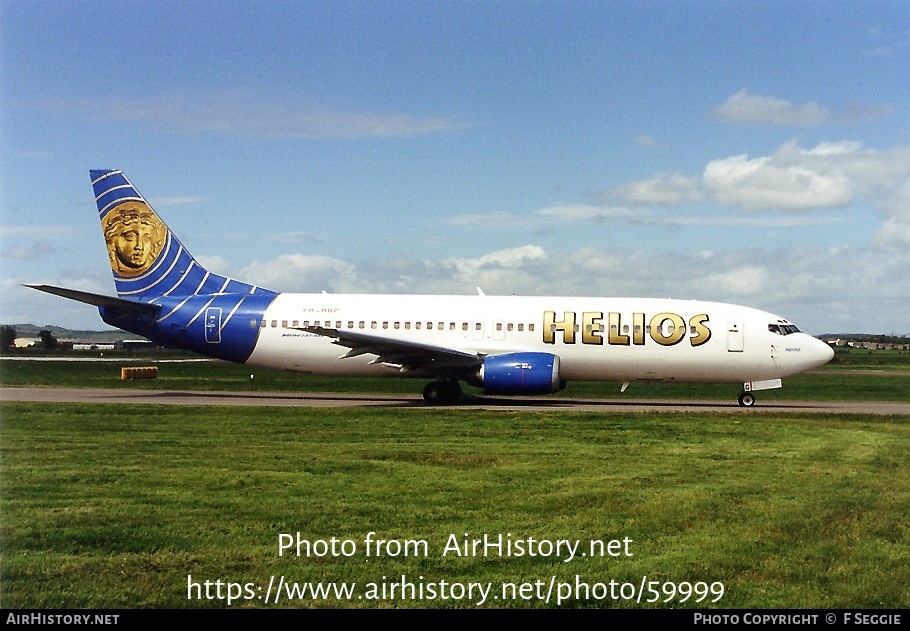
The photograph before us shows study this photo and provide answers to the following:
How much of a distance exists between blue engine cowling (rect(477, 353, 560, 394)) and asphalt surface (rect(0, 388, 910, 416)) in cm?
60

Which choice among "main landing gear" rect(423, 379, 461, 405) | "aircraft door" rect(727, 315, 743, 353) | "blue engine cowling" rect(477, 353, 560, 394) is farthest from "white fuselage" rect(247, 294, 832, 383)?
"blue engine cowling" rect(477, 353, 560, 394)

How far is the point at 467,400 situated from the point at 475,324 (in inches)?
112

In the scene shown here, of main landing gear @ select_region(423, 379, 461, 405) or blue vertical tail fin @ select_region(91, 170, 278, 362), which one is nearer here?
main landing gear @ select_region(423, 379, 461, 405)

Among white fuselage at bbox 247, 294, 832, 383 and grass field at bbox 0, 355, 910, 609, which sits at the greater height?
white fuselage at bbox 247, 294, 832, 383

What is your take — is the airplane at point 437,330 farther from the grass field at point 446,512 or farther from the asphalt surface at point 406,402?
the grass field at point 446,512

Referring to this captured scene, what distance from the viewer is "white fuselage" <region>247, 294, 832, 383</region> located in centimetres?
2831

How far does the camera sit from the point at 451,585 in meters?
7.58

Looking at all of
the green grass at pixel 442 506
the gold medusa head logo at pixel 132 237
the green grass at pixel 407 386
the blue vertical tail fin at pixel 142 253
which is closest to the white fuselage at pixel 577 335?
the blue vertical tail fin at pixel 142 253

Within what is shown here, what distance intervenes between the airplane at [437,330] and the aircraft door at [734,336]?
4cm

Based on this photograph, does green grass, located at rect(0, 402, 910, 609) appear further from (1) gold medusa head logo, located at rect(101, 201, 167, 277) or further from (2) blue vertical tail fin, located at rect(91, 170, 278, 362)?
(1) gold medusa head logo, located at rect(101, 201, 167, 277)

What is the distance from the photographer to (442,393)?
28.9 meters

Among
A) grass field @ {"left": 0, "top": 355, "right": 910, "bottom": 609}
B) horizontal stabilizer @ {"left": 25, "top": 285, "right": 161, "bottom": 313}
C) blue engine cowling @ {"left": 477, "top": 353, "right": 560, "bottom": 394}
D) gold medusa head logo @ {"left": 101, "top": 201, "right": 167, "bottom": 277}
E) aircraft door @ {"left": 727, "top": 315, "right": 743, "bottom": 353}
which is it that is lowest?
grass field @ {"left": 0, "top": 355, "right": 910, "bottom": 609}

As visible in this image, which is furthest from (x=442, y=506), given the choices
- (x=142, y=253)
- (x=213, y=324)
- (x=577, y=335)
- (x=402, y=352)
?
(x=142, y=253)

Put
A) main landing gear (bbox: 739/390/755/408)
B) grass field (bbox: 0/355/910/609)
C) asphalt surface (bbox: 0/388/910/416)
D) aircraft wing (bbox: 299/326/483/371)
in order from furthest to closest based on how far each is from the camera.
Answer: main landing gear (bbox: 739/390/755/408), aircraft wing (bbox: 299/326/483/371), asphalt surface (bbox: 0/388/910/416), grass field (bbox: 0/355/910/609)
